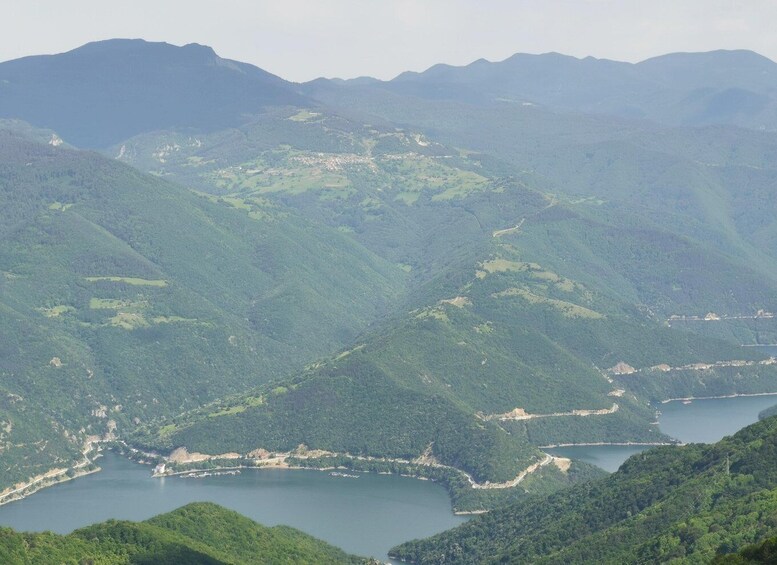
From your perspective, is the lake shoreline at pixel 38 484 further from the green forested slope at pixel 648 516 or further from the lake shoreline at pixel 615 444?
the lake shoreline at pixel 615 444

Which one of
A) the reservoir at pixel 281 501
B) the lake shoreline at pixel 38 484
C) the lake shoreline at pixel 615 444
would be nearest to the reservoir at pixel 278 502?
the reservoir at pixel 281 501

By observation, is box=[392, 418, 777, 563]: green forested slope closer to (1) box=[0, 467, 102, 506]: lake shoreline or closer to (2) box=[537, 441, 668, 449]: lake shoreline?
(1) box=[0, 467, 102, 506]: lake shoreline

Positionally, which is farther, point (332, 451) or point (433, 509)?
point (332, 451)

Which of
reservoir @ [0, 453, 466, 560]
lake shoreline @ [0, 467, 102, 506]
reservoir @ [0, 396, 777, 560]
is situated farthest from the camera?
lake shoreline @ [0, 467, 102, 506]

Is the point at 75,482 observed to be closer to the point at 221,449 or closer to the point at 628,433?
the point at 221,449

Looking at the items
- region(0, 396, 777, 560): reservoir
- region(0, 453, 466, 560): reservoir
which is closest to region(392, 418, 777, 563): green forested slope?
region(0, 453, 466, 560): reservoir

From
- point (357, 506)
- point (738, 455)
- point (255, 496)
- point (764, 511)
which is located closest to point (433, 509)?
point (357, 506)

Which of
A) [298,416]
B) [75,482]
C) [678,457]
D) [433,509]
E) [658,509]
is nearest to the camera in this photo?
[658,509]

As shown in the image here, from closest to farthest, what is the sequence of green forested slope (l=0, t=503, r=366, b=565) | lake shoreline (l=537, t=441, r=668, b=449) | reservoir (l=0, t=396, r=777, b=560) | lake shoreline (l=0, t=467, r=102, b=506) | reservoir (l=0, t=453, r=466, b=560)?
green forested slope (l=0, t=503, r=366, b=565) → reservoir (l=0, t=453, r=466, b=560) → reservoir (l=0, t=396, r=777, b=560) → lake shoreline (l=0, t=467, r=102, b=506) → lake shoreline (l=537, t=441, r=668, b=449)
